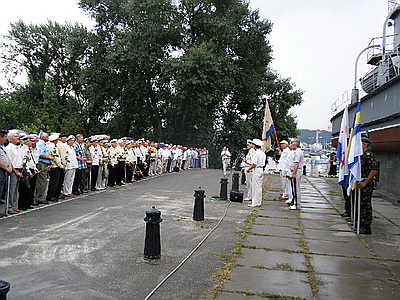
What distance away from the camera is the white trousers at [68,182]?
12758 millimetres

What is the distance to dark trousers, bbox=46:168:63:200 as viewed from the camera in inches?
462

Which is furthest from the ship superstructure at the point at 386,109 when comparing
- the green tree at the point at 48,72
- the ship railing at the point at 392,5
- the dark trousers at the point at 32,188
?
the green tree at the point at 48,72

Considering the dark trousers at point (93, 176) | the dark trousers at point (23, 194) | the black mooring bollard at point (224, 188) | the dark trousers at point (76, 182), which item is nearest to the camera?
the dark trousers at point (23, 194)

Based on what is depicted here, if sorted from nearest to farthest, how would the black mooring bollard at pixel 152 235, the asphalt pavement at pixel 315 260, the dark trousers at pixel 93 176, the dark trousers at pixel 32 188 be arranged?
the asphalt pavement at pixel 315 260 → the black mooring bollard at pixel 152 235 → the dark trousers at pixel 32 188 → the dark trousers at pixel 93 176

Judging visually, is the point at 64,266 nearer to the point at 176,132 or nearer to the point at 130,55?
the point at 130,55

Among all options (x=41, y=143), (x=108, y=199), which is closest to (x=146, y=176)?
(x=108, y=199)

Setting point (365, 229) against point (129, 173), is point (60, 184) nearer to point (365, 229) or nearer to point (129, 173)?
point (129, 173)

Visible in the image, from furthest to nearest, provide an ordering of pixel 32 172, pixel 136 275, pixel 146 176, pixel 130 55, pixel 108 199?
pixel 130 55 → pixel 146 176 → pixel 108 199 → pixel 32 172 → pixel 136 275

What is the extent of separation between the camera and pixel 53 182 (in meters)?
11.8

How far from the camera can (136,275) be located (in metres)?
5.38

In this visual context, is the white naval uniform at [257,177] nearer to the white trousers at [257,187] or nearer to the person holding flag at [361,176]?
the white trousers at [257,187]

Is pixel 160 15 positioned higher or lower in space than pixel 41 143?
higher

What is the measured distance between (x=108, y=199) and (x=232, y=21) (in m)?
24.7

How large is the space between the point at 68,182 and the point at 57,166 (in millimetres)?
1201
